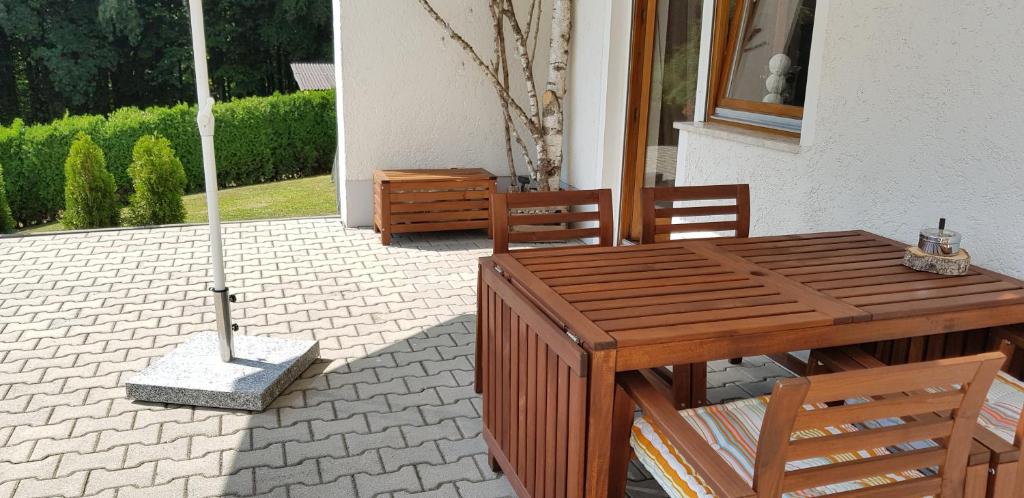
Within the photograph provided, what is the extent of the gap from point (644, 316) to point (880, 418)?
724 mm

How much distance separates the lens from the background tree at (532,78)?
6.58m

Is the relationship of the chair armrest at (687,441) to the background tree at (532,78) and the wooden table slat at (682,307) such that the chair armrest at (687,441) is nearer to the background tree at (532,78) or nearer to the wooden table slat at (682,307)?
the wooden table slat at (682,307)

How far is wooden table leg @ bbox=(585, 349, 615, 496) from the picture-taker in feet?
6.95

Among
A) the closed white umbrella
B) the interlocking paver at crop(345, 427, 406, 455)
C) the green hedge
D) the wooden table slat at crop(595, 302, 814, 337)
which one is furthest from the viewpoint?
the green hedge

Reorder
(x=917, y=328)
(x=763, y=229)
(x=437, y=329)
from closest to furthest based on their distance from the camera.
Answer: (x=917, y=328), (x=763, y=229), (x=437, y=329)

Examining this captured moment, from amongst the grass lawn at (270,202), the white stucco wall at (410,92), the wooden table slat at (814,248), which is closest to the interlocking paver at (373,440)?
the wooden table slat at (814,248)

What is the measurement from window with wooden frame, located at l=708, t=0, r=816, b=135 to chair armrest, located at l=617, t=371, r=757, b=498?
2534 mm

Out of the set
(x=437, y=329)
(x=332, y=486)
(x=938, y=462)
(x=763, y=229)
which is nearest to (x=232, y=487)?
(x=332, y=486)

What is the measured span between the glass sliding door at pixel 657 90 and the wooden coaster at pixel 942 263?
9.48ft

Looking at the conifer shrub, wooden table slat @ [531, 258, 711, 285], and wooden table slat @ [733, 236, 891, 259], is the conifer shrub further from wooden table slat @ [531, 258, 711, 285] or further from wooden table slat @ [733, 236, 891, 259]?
wooden table slat @ [733, 236, 891, 259]

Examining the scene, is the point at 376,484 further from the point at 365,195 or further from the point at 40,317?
the point at 365,195

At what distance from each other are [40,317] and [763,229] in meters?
4.27

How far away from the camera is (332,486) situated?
3004 mm

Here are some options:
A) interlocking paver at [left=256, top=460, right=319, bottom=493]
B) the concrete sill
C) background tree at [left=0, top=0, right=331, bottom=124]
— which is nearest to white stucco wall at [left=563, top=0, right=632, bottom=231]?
the concrete sill
